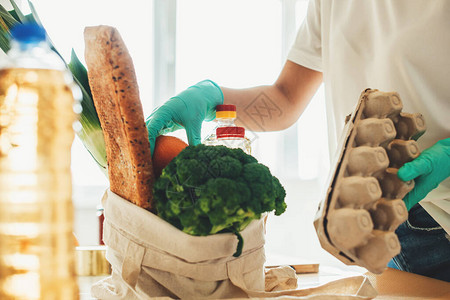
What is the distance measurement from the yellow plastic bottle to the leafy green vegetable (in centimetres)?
19

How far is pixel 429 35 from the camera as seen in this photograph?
89 centimetres

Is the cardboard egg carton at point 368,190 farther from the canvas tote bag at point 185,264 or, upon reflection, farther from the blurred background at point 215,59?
the blurred background at point 215,59

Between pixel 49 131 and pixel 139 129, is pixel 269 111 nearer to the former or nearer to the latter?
pixel 139 129

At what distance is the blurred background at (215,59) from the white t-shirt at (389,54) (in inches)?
76.4

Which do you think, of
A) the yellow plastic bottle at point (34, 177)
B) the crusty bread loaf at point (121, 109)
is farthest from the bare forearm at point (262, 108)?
the yellow plastic bottle at point (34, 177)

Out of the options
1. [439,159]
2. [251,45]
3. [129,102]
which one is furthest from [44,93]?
[251,45]

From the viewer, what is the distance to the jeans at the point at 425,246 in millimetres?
1009

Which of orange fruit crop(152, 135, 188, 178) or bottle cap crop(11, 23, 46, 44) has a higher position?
bottle cap crop(11, 23, 46, 44)

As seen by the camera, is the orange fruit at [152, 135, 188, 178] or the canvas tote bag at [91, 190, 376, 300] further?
the orange fruit at [152, 135, 188, 178]

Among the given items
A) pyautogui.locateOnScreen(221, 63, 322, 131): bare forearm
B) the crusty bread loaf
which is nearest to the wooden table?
the crusty bread loaf

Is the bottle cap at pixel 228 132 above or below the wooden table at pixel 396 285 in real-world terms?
above

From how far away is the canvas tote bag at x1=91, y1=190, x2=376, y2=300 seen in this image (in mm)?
575

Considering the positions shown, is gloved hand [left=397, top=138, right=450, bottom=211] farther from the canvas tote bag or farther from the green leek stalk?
the green leek stalk

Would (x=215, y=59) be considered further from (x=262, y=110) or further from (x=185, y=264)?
(x=185, y=264)
